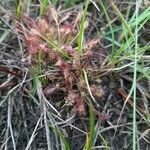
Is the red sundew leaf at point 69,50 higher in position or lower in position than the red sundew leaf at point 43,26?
lower

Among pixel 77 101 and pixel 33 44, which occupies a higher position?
pixel 33 44

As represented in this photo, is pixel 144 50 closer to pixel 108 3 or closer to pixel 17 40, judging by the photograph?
pixel 108 3

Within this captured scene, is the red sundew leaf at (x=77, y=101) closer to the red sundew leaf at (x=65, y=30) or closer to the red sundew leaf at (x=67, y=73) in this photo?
the red sundew leaf at (x=67, y=73)

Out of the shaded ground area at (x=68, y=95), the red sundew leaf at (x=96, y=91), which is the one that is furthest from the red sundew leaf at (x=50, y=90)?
the red sundew leaf at (x=96, y=91)

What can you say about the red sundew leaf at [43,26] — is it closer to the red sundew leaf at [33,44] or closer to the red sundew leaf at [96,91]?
the red sundew leaf at [33,44]

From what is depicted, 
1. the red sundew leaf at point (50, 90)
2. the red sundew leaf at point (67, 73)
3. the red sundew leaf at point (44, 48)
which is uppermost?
the red sundew leaf at point (44, 48)

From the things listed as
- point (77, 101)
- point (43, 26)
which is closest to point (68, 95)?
point (77, 101)

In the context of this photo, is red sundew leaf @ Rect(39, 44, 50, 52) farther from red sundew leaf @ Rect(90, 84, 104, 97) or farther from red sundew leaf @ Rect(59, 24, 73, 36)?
red sundew leaf @ Rect(90, 84, 104, 97)

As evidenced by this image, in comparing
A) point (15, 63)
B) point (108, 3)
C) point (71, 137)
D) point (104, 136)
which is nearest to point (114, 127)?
point (104, 136)

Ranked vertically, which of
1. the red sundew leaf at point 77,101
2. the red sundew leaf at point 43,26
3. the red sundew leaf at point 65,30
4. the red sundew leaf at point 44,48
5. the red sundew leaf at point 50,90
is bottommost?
the red sundew leaf at point 77,101

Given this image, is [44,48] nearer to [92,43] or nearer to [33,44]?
[33,44]

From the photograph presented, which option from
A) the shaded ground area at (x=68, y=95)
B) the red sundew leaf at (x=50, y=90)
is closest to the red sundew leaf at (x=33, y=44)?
the shaded ground area at (x=68, y=95)
